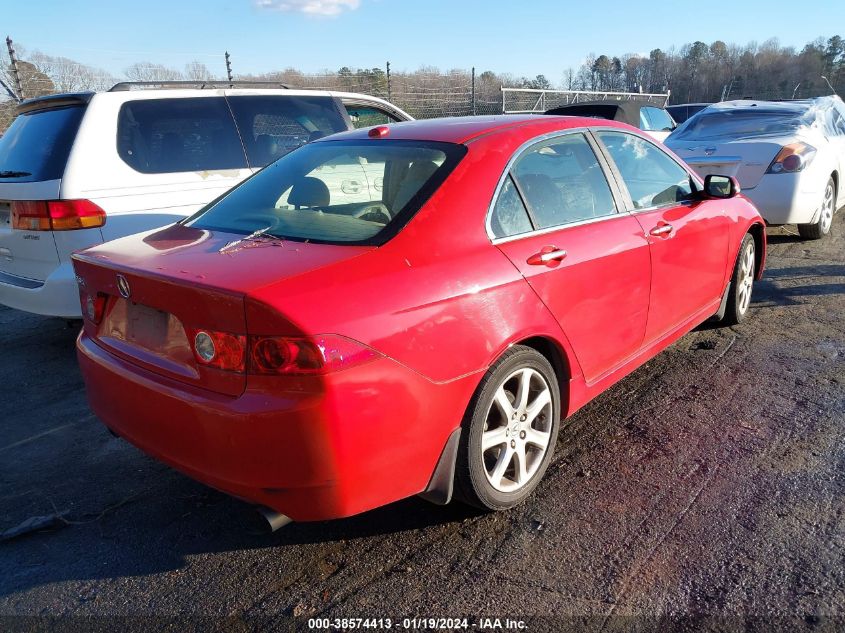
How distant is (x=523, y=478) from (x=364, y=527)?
72cm

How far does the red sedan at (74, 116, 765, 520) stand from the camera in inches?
84.0

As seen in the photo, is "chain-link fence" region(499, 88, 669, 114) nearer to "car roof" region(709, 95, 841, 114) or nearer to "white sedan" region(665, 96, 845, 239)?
"car roof" region(709, 95, 841, 114)

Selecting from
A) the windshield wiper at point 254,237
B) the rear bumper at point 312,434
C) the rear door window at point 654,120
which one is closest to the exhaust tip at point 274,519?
the rear bumper at point 312,434

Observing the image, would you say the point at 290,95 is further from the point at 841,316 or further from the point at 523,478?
the point at 841,316

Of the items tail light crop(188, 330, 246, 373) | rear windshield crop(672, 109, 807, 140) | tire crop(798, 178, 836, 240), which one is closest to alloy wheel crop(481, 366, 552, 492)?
tail light crop(188, 330, 246, 373)

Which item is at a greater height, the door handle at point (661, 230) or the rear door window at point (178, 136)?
the rear door window at point (178, 136)

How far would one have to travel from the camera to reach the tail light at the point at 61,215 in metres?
4.25

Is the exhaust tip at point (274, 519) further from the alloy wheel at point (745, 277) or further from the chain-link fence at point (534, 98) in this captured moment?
the chain-link fence at point (534, 98)

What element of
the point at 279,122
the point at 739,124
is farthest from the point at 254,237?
the point at 739,124

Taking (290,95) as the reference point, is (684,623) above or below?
below

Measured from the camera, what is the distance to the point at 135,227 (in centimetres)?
456

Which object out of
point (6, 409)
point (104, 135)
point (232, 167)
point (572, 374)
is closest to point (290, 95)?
point (232, 167)

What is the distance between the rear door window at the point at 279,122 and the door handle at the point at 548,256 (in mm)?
2899

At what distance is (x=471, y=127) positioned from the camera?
3.13 meters
